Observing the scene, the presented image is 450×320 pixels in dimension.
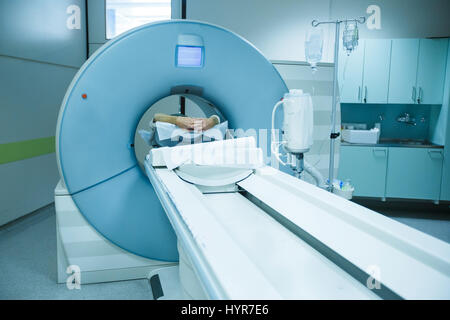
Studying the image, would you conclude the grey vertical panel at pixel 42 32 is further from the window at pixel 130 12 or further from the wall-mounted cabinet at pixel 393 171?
the wall-mounted cabinet at pixel 393 171

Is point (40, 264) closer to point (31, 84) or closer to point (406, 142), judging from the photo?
point (31, 84)

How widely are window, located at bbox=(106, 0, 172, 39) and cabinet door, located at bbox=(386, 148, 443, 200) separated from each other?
2.59 m

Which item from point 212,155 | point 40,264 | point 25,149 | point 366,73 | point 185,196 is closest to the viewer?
point 185,196

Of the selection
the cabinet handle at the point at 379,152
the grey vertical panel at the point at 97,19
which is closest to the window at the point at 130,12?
the grey vertical panel at the point at 97,19

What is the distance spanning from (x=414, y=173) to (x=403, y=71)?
0.99 meters

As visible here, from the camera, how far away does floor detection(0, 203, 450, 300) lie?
184 centimetres

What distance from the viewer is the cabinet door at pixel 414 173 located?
352 centimetres

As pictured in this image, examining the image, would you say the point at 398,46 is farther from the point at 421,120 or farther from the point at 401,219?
the point at 401,219

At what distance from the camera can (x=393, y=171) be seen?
3582 millimetres

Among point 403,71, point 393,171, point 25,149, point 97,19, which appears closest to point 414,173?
A: point 393,171

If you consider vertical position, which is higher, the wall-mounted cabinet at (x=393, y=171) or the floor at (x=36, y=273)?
the wall-mounted cabinet at (x=393, y=171)

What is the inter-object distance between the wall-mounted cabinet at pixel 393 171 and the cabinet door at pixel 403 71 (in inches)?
20.1

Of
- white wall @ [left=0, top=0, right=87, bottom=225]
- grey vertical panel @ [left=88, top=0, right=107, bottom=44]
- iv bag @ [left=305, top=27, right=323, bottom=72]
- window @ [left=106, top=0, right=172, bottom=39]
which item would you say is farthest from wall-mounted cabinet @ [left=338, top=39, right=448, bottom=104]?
white wall @ [left=0, top=0, right=87, bottom=225]

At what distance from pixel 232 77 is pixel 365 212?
1.02 m
